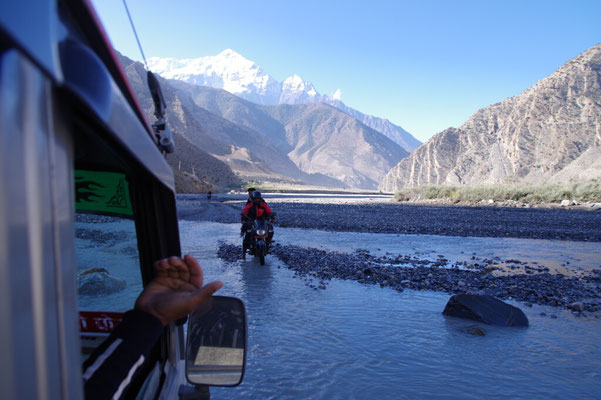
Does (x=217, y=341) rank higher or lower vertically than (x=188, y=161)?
lower

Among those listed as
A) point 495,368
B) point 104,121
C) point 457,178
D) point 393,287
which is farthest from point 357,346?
point 457,178

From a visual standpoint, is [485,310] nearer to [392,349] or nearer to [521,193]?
[392,349]

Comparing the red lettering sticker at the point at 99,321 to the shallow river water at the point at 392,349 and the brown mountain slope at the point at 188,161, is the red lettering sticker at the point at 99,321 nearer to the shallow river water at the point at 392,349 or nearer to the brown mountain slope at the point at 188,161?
the shallow river water at the point at 392,349

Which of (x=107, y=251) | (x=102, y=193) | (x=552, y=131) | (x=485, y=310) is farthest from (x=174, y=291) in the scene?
(x=552, y=131)

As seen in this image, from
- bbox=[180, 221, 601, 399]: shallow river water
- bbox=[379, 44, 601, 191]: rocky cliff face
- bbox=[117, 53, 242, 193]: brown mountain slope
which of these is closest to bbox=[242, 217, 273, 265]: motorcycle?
bbox=[180, 221, 601, 399]: shallow river water

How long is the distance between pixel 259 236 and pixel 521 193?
3819cm

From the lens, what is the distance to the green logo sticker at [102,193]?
1.91 m

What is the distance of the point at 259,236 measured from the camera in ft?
31.2

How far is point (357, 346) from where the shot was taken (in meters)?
4.75

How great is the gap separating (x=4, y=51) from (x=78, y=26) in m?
0.39

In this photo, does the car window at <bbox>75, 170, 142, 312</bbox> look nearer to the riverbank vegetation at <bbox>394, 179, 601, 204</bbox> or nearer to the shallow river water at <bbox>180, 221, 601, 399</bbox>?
the shallow river water at <bbox>180, 221, 601, 399</bbox>

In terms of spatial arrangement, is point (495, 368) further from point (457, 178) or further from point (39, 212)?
point (457, 178)

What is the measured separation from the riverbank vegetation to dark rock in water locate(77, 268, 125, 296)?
40643 mm

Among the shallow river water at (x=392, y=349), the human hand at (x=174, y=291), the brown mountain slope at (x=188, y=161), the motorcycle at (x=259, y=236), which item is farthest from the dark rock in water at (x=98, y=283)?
A: the brown mountain slope at (x=188, y=161)
